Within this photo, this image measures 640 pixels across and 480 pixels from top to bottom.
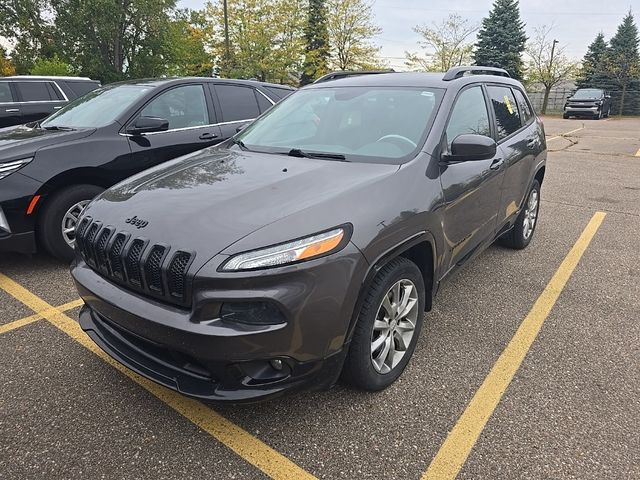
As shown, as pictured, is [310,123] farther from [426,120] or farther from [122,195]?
[122,195]

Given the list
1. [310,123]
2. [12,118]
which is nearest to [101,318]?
[310,123]

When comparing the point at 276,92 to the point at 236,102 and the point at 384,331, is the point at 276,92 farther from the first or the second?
the point at 384,331

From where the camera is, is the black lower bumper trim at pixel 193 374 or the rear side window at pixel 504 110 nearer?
the black lower bumper trim at pixel 193 374

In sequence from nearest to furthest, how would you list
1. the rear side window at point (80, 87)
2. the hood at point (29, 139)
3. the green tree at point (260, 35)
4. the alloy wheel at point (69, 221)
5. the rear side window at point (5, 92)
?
the hood at point (29, 139), the alloy wheel at point (69, 221), the rear side window at point (5, 92), the rear side window at point (80, 87), the green tree at point (260, 35)

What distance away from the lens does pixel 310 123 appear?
335 centimetres

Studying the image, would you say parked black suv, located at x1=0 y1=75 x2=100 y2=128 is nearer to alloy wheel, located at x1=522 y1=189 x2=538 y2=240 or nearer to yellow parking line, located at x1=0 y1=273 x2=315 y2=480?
yellow parking line, located at x1=0 y1=273 x2=315 y2=480

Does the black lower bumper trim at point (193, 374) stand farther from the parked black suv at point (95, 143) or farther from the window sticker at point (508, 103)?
the window sticker at point (508, 103)

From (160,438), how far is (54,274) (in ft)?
8.26

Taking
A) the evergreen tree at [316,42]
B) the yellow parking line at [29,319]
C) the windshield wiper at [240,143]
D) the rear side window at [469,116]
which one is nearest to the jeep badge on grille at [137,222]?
the windshield wiper at [240,143]

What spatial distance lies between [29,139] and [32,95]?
17.6 ft

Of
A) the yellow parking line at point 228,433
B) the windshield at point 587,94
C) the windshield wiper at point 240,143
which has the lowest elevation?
the windshield at point 587,94

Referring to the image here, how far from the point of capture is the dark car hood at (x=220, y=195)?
2092 millimetres

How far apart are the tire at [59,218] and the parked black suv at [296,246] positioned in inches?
61.5

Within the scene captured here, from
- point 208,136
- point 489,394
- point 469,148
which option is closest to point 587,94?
point 208,136
